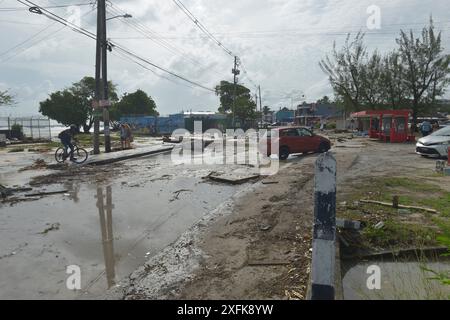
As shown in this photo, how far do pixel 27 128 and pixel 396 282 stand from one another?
42.7 metres

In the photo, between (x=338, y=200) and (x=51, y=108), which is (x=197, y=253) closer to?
(x=338, y=200)

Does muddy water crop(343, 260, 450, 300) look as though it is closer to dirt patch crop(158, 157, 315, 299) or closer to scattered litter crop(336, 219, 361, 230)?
dirt patch crop(158, 157, 315, 299)

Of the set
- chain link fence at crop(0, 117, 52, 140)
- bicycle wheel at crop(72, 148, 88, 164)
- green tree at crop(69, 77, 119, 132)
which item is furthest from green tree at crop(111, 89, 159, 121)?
bicycle wheel at crop(72, 148, 88, 164)

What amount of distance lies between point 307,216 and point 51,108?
56.4 m

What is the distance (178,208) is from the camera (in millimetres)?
8836

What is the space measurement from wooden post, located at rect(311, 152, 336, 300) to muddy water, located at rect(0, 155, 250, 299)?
2.57 meters

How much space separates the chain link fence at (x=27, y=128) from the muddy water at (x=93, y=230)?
95.0 ft

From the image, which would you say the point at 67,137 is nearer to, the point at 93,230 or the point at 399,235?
the point at 93,230

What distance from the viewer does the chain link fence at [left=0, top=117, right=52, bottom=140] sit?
120 feet

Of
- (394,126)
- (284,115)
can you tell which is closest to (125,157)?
(394,126)

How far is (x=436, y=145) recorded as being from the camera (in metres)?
15.9

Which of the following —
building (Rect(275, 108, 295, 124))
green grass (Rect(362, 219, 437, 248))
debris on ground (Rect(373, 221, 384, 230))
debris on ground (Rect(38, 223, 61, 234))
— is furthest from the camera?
building (Rect(275, 108, 295, 124))

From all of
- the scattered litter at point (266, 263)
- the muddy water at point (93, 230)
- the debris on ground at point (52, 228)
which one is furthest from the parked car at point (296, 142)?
the scattered litter at point (266, 263)
